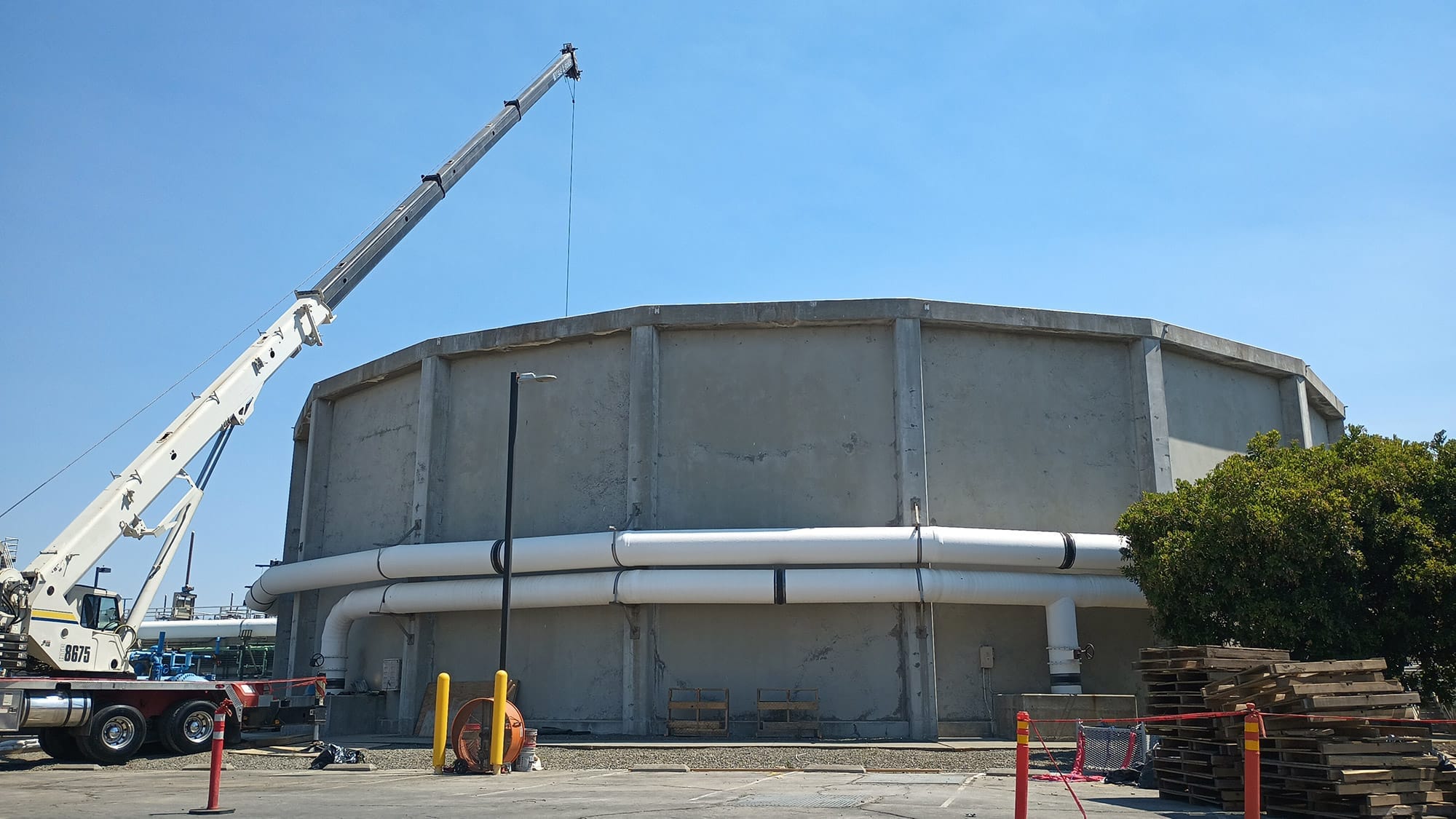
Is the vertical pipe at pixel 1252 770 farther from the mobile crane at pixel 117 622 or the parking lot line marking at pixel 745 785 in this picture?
the mobile crane at pixel 117 622

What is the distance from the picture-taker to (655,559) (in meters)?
24.2

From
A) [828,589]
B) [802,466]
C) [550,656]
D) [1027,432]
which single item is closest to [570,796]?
[828,589]

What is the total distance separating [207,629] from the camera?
5528cm

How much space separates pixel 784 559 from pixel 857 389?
4653mm

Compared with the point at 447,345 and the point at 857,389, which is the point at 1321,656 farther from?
the point at 447,345

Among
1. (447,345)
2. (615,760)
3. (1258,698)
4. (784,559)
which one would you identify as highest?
(447,345)

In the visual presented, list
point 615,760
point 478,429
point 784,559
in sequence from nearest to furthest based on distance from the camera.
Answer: point 615,760, point 784,559, point 478,429

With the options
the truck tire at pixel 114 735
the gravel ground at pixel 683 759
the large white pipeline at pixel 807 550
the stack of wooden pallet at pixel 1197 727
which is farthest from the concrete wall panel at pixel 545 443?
the stack of wooden pallet at pixel 1197 727

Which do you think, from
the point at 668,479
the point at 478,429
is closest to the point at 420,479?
the point at 478,429

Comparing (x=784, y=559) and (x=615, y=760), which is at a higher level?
(x=784, y=559)

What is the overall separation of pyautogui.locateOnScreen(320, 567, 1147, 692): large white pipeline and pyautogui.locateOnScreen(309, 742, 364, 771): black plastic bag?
6054 mm

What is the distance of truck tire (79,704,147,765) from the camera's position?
20094 mm

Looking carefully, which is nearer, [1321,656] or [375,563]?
[1321,656]

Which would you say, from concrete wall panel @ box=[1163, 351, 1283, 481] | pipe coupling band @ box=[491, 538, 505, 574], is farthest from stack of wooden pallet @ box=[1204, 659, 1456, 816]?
pipe coupling band @ box=[491, 538, 505, 574]
